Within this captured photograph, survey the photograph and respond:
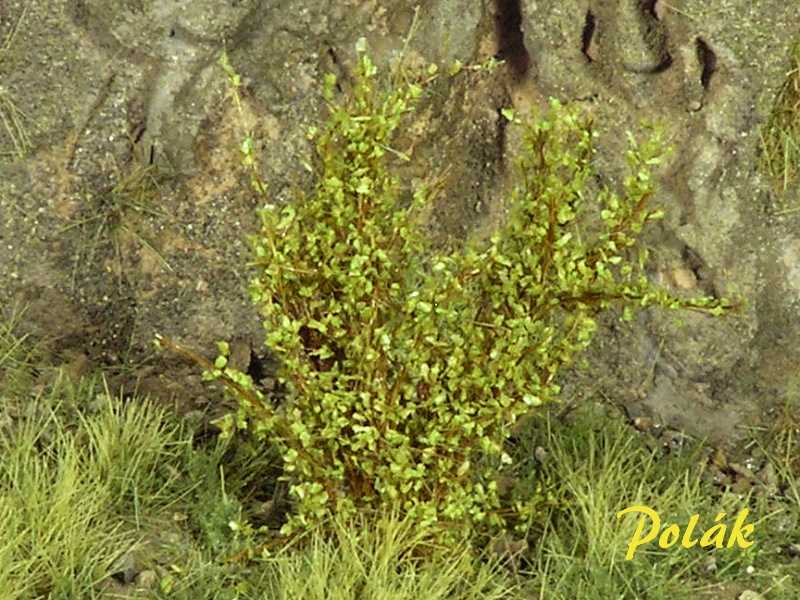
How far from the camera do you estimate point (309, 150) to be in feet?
15.4

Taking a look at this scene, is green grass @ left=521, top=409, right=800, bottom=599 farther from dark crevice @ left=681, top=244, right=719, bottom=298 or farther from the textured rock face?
dark crevice @ left=681, top=244, right=719, bottom=298

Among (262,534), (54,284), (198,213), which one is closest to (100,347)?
(54,284)

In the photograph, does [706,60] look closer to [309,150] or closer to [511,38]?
[511,38]

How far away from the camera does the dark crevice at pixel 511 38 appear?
4547 millimetres

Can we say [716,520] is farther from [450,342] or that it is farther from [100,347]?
[100,347]

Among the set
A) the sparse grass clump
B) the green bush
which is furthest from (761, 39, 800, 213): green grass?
the sparse grass clump

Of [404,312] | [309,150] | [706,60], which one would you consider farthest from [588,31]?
[404,312]

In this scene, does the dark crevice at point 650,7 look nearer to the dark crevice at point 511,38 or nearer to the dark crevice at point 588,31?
the dark crevice at point 588,31

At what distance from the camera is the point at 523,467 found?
452cm

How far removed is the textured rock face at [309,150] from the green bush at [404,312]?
70cm

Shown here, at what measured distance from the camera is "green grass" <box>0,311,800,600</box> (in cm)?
387

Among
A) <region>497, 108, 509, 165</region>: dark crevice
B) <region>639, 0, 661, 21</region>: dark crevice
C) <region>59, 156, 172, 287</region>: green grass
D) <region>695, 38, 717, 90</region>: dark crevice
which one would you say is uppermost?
<region>639, 0, 661, 21</region>: dark crevice

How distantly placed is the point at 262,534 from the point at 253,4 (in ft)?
5.20

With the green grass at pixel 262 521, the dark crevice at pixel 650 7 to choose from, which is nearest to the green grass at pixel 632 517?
the green grass at pixel 262 521
